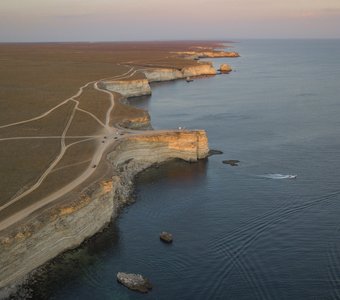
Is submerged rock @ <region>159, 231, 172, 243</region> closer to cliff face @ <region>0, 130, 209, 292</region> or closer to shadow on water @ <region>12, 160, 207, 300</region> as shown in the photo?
shadow on water @ <region>12, 160, 207, 300</region>

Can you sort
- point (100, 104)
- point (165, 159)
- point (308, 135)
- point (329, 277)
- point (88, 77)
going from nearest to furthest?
1. point (329, 277)
2. point (165, 159)
3. point (308, 135)
4. point (100, 104)
5. point (88, 77)

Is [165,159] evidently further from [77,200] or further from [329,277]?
[329,277]

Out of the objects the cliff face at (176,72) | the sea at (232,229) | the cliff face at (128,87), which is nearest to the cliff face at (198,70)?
the cliff face at (176,72)

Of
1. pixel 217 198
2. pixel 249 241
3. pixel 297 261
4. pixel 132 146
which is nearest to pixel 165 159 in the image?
pixel 132 146

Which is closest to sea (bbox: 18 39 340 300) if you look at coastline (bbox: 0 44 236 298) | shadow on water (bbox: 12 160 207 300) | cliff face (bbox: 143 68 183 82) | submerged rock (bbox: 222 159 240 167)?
shadow on water (bbox: 12 160 207 300)

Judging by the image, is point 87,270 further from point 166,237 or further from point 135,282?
point 166,237
